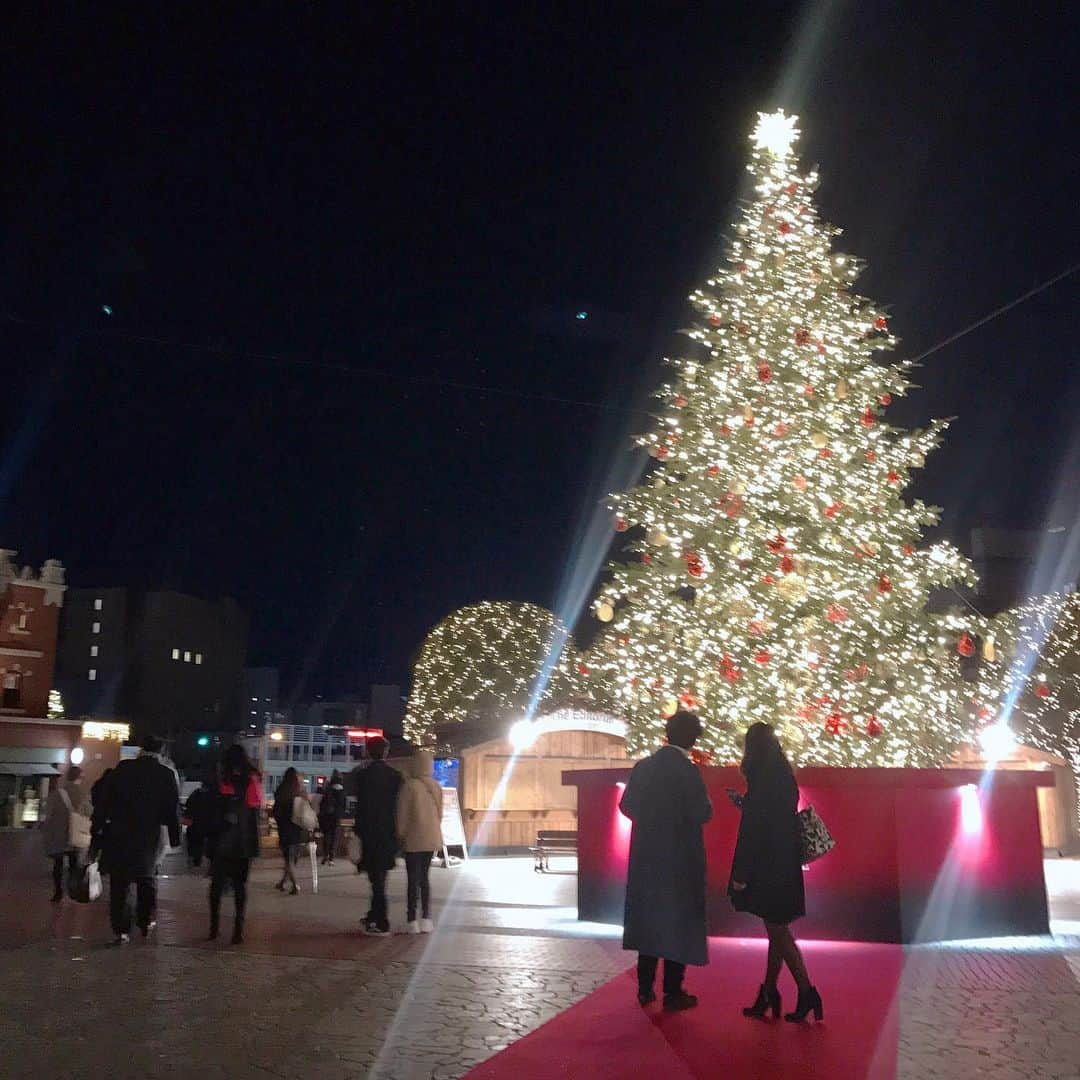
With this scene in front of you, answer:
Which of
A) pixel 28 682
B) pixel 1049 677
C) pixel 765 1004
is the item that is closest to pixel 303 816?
pixel 765 1004

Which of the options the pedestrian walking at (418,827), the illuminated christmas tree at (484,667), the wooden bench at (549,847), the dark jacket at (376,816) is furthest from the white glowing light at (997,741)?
the illuminated christmas tree at (484,667)

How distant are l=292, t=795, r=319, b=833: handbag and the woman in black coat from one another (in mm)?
10491

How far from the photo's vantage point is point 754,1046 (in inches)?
260

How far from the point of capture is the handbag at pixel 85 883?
1232 centimetres

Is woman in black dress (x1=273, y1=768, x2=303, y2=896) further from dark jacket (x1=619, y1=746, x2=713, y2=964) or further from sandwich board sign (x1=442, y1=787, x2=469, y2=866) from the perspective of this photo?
dark jacket (x1=619, y1=746, x2=713, y2=964)

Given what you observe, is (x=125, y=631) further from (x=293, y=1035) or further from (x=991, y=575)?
(x=293, y=1035)

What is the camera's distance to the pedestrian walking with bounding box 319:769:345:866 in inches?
893

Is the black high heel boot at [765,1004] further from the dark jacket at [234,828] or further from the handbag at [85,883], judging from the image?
the handbag at [85,883]

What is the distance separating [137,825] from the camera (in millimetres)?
10578

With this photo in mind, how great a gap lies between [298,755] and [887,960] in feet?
242

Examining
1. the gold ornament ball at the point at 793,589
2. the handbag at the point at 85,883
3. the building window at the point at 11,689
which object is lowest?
the handbag at the point at 85,883

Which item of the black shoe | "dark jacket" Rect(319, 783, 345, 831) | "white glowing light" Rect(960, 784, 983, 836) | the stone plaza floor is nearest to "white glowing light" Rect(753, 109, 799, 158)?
"white glowing light" Rect(960, 784, 983, 836)

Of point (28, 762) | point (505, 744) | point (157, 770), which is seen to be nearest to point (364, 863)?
point (157, 770)

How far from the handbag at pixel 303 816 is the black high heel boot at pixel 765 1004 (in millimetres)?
10428
